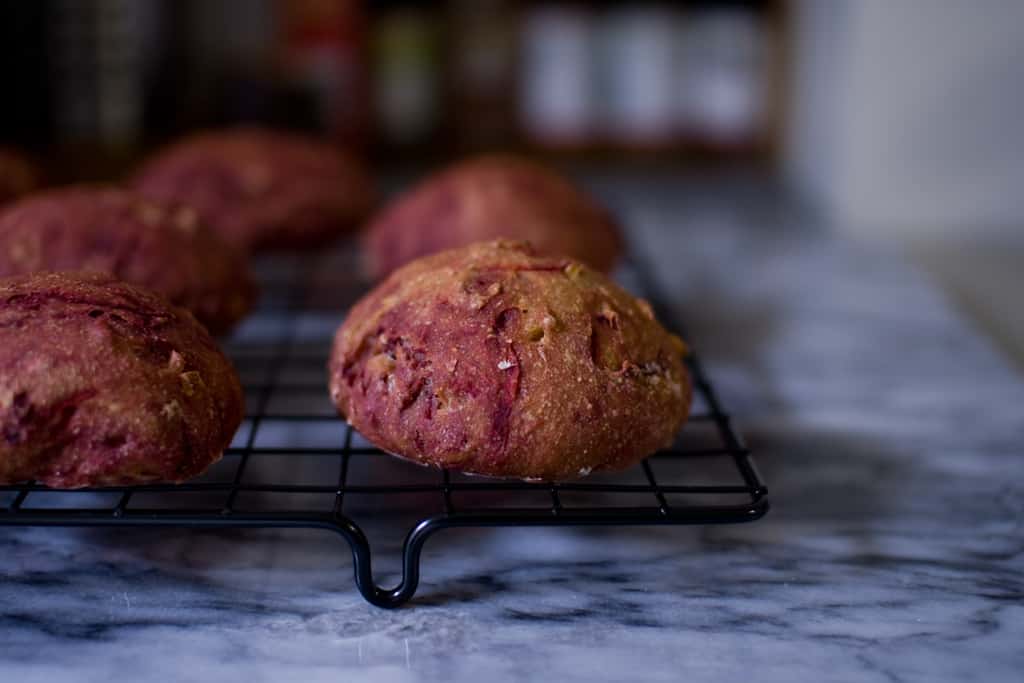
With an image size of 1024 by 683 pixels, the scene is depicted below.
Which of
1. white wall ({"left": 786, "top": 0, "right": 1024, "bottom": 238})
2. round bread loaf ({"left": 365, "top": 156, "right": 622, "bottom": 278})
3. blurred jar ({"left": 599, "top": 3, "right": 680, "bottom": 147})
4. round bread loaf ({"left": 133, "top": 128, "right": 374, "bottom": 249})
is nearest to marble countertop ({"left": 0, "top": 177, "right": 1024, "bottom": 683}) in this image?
round bread loaf ({"left": 365, "top": 156, "right": 622, "bottom": 278})

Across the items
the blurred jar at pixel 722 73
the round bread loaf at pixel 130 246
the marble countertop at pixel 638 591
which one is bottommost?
the blurred jar at pixel 722 73

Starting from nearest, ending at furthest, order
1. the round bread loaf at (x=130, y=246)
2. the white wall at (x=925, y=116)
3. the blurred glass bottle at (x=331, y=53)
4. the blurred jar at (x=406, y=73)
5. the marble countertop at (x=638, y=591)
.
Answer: the marble countertop at (x=638, y=591)
the round bread loaf at (x=130, y=246)
the white wall at (x=925, y=116)
the blurred glass bottle at (x=331, y=53)
the blurred jar at (x=406, y=73)

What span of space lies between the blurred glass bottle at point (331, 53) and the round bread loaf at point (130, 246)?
4.12 feet

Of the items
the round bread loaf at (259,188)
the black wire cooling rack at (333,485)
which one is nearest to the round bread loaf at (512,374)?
the black wire cooling rack at (333,485)

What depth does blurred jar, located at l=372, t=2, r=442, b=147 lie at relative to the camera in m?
2.56

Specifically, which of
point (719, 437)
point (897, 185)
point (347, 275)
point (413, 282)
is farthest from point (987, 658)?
point (897, 185)

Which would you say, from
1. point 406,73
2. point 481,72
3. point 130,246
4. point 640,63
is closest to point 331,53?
point 406,73

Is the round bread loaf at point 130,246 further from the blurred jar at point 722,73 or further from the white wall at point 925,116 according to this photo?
the blurred jar at point 722,73

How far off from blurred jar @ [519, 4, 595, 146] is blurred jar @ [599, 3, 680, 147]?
1.5 inches

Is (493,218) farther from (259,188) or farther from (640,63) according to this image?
(640,63)

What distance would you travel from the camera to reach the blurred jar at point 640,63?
2584 millimetres

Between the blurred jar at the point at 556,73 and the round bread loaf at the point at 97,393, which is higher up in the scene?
the round bread loaf at the point at 97,393

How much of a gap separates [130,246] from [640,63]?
1.68m

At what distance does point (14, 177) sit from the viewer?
4.95 ft
